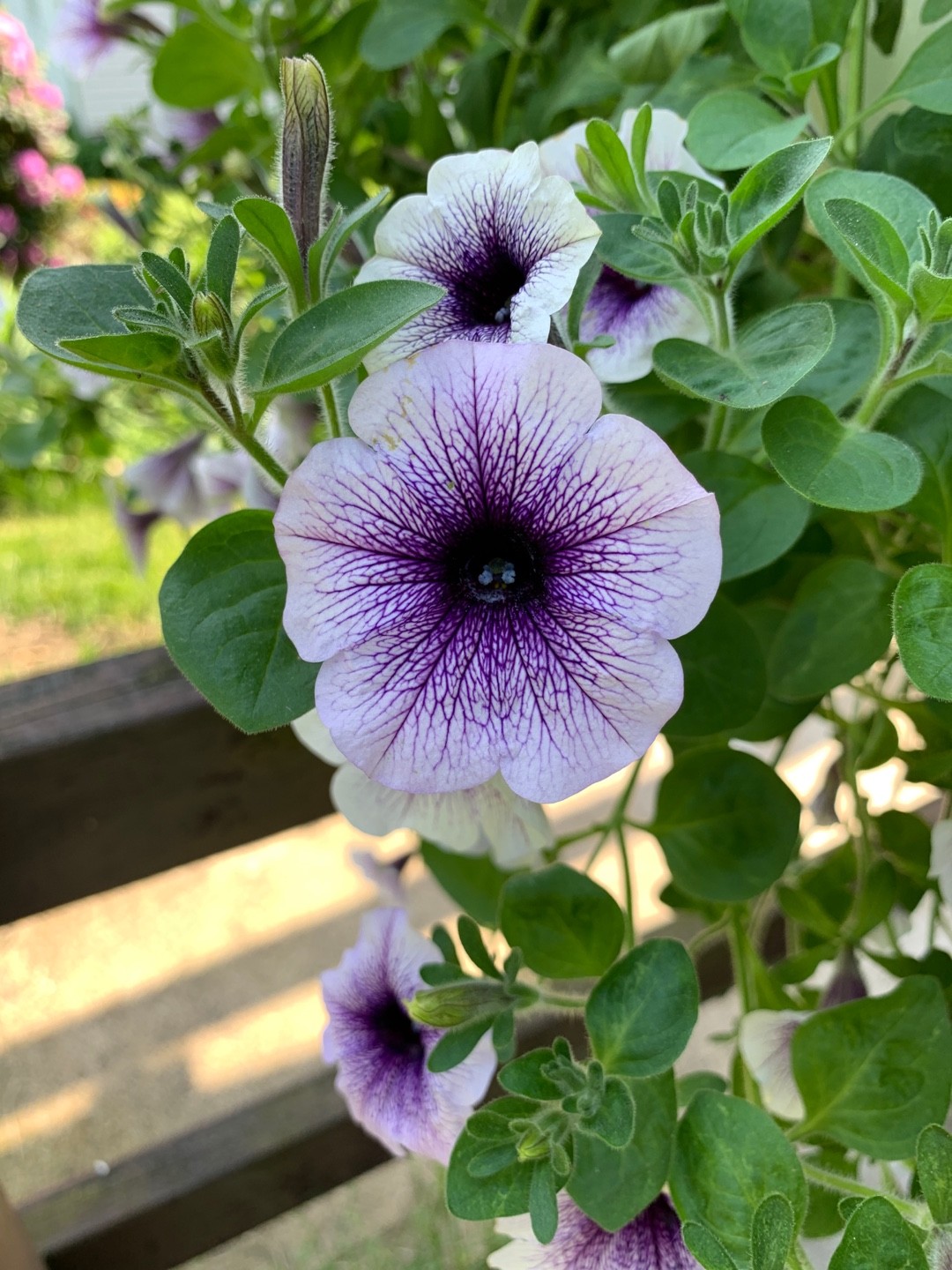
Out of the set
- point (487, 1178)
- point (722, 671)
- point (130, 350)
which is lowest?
point (487, 1178)

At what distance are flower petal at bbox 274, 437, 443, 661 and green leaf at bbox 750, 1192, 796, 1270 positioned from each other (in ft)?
0.50

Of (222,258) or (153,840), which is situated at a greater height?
(222,258)

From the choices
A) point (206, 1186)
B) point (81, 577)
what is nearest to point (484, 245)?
point (206, 1186)

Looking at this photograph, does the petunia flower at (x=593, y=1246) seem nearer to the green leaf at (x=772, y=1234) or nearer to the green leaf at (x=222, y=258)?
the green leaf at (x=772, y=1234)

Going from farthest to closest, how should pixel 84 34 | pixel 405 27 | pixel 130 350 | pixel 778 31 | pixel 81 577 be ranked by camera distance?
pixel 81 577
pixel 84 34
pixel 405 27
pixel 778 31
pixel 130 350

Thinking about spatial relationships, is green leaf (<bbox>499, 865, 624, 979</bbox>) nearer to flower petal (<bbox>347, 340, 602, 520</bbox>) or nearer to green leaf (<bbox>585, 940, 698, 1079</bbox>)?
A: green leaf (<bbox>585, 940, 698, 1079</bbox>)

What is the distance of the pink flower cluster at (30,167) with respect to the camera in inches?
119

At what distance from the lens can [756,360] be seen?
24 cm

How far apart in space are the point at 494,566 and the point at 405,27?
11.1 inches

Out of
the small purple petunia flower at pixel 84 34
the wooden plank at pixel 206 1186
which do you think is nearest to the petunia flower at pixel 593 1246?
the wooden plank at pixel 206 1186

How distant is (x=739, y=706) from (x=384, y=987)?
0.17m

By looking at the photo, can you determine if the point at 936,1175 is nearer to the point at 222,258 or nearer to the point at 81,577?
the point at 222,258

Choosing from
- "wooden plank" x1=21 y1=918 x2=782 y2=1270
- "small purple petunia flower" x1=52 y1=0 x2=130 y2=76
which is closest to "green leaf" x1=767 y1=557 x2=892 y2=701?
"wooden plank" x1=21 y1=918 x2=782 y2=1270

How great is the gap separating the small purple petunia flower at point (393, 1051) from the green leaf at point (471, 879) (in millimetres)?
56
